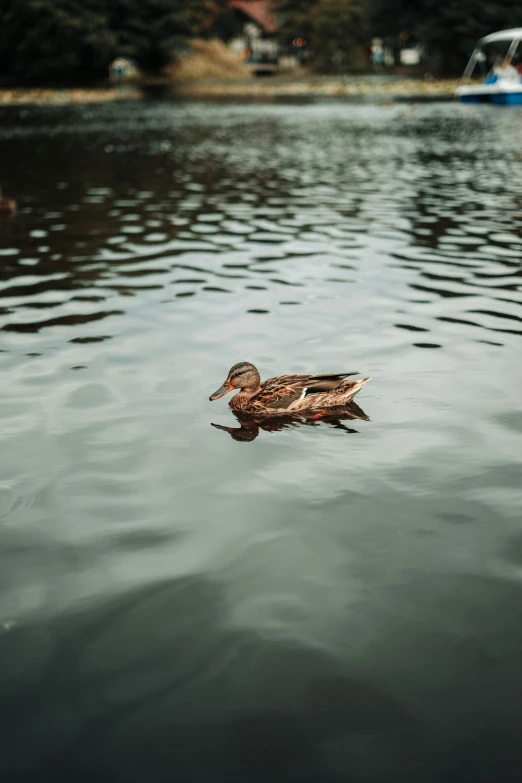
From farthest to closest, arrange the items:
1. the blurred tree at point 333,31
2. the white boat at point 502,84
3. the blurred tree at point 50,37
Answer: the blurred tree at point 333,31, the blurred tree at point 50,37, the white boat at point 502,84

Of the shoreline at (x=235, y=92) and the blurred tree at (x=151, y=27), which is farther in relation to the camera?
the blurred tree at (x=151, y=27)

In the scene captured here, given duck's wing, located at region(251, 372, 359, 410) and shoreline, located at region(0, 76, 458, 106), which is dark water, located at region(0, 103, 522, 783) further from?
shoreline, located at region(0, 76, 458, 106)

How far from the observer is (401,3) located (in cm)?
10919

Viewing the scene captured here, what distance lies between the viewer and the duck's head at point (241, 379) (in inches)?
320

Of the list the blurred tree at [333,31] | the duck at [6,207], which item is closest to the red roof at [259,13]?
the blurred tree at [333,31]

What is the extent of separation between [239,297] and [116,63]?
3880 inches

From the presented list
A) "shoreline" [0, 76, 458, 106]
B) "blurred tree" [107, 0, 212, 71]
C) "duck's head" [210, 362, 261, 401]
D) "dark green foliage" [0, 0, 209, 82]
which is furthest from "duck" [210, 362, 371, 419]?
"blurred tree" [107, 0, 212, 71]

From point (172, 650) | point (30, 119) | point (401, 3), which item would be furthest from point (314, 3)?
point (172, 650)

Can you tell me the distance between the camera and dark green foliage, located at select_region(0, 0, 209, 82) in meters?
80.0

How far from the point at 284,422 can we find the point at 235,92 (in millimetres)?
77245

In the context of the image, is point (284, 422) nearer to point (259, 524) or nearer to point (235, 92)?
point (259, 524)

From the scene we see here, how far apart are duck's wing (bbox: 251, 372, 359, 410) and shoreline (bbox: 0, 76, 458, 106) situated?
60987mm

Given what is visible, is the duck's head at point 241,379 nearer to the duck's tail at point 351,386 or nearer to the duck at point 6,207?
the duck's tail at point 351,386

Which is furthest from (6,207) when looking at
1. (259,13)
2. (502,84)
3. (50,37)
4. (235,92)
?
(259,13)
